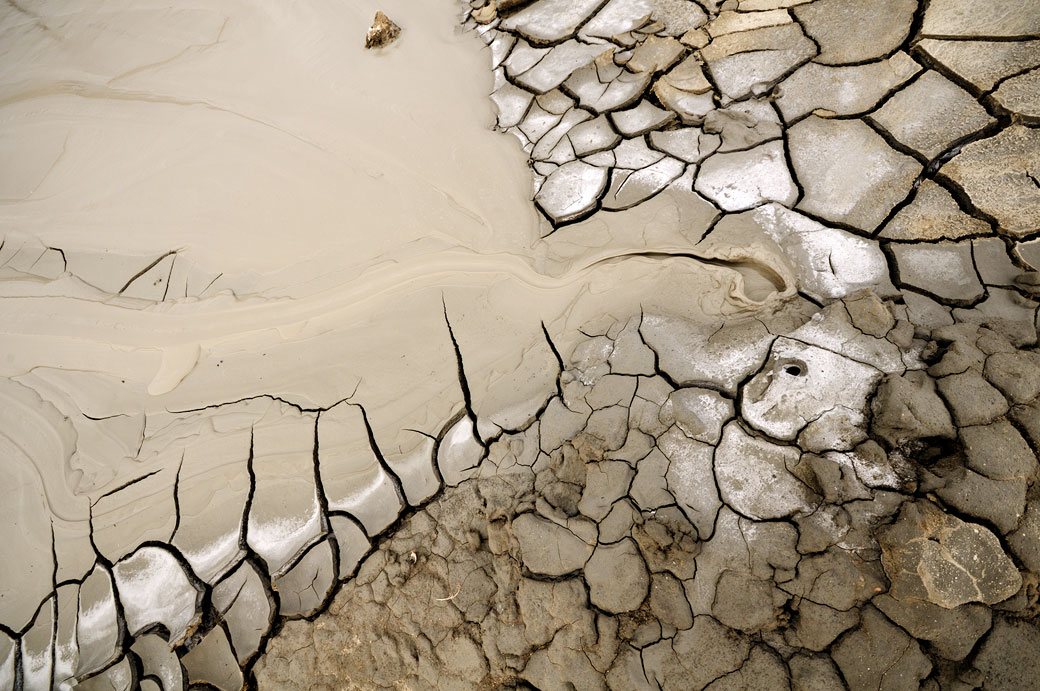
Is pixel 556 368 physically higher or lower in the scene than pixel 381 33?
lower

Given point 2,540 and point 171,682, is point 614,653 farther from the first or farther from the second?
point 2,540

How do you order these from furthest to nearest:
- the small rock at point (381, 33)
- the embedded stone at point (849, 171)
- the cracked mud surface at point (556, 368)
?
1. the small rock at point (381, 33)
2. the embedded stone at point (849, 171)
3. the cracked mud surface at point (556, 368)

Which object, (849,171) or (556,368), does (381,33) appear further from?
(849,171)

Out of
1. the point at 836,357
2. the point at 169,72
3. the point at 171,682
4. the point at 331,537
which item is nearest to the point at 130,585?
the point at 171,682

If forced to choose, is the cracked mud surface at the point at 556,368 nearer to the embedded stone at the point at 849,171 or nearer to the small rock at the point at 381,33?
the embedded stone at the point at 849,171

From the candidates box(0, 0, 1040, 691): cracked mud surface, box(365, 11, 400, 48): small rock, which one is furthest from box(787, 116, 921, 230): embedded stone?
box(365, 11, 400, 48): small rock

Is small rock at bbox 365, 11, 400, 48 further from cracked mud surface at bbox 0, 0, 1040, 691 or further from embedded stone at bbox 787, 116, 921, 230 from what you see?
embedded stone at bbox 787, 116, 921, 230

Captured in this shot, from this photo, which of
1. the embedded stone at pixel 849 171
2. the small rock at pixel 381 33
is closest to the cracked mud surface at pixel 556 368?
the embedded stone at pixel 849 171

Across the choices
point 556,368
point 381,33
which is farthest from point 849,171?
point 381,33
